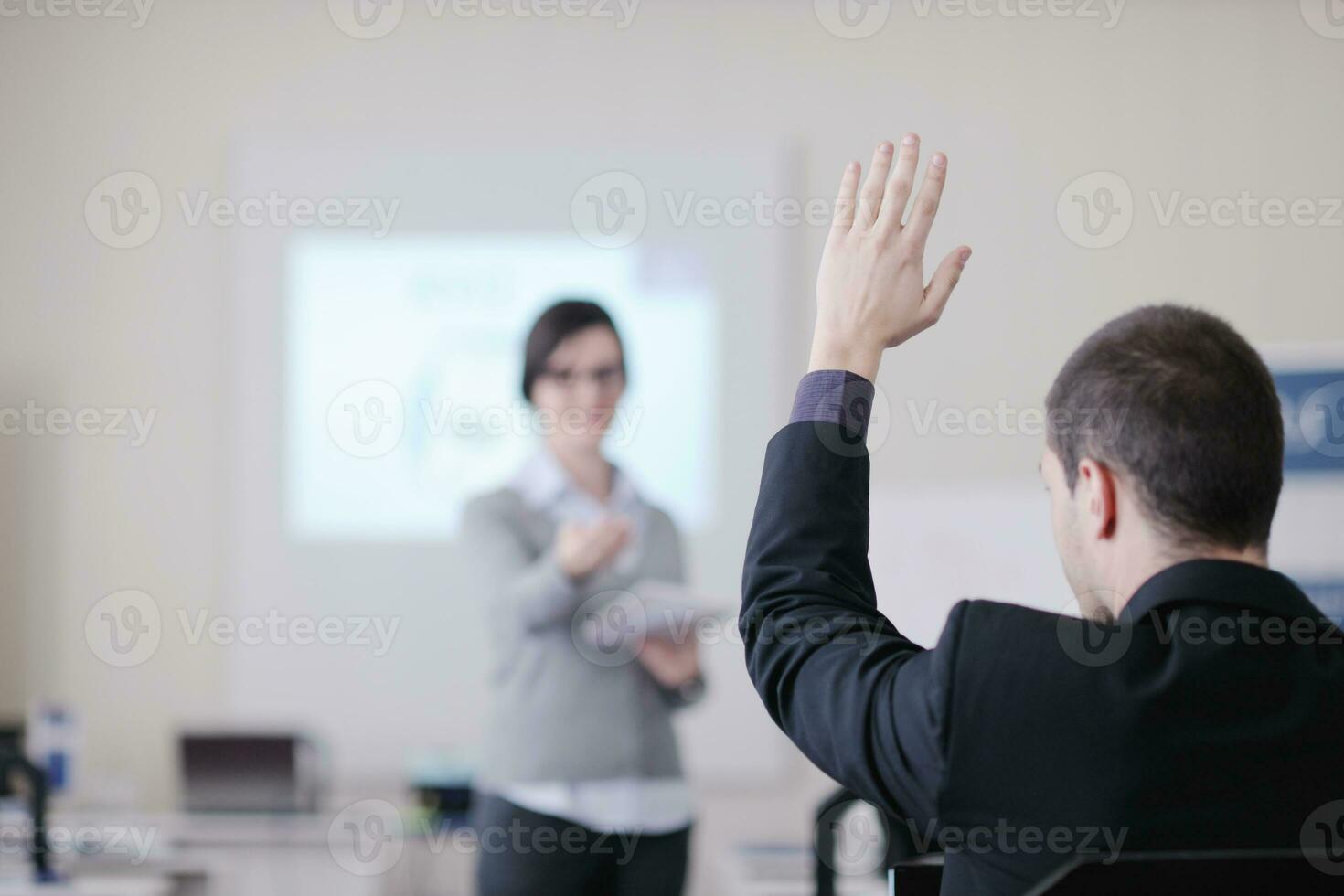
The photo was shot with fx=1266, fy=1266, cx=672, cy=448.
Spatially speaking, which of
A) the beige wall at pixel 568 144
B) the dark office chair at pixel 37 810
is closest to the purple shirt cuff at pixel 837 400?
the dark office chair at pixel 37 810

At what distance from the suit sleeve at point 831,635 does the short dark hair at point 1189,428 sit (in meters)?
0.19

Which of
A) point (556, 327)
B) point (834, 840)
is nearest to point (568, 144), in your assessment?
point (556, 327)

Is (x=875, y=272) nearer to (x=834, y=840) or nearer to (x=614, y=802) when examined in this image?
(x=834, y=840)

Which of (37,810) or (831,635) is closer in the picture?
(831,635)

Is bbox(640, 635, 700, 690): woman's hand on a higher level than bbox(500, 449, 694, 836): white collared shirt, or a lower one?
higher

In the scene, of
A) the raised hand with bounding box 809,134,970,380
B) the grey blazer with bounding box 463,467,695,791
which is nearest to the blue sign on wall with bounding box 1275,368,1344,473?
the grey blazer with bounding box 463,467,695,791

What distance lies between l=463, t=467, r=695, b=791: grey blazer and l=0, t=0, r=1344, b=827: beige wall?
73.9 inches

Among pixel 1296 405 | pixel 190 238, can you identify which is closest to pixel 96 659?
pixel 190 238

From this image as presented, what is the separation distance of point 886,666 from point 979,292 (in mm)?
3701

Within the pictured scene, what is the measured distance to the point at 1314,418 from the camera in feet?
11.0

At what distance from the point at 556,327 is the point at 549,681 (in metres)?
0.76

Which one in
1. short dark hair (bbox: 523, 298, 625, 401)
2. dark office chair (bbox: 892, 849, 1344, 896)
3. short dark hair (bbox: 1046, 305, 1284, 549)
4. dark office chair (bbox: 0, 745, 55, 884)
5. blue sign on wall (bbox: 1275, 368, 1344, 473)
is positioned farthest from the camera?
blue sign on wall (bbox: 1275, 368, 1344, 473)

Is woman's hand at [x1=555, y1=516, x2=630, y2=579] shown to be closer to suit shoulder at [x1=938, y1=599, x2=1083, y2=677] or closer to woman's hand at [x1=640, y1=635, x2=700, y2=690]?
woman's hand at [x1=640, y1=635, x2=700, y2=690]

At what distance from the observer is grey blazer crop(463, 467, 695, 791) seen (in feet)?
8.24
